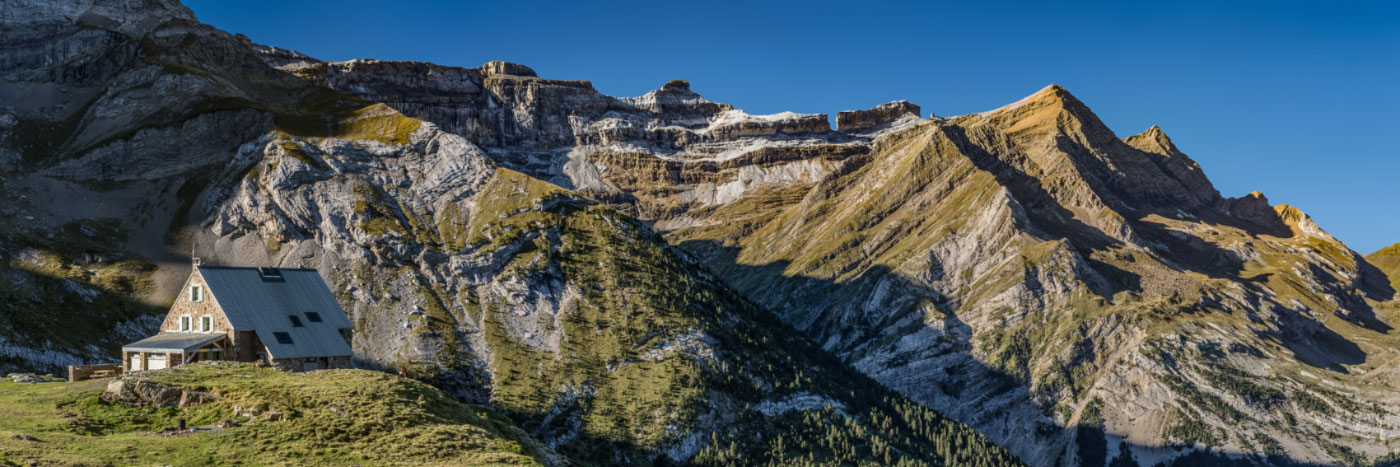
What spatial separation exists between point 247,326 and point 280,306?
5.59 meters

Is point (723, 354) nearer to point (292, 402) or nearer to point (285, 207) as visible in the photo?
point (285, 207)

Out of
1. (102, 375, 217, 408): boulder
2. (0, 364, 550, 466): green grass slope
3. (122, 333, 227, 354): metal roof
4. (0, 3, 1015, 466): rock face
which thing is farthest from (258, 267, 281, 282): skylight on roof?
(0, 3, 1015, 466): rock face

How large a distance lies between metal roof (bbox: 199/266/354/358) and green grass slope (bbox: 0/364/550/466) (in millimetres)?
15952

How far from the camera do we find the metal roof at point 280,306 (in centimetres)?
Result: 9081

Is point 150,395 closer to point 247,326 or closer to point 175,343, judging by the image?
point 175,343

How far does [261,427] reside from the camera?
6169 cm

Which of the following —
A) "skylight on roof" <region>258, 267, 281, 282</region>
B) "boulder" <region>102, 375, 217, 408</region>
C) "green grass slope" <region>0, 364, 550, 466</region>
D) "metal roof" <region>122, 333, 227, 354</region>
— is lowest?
"green grass slope" <region>0, 364, 550, 466</region>

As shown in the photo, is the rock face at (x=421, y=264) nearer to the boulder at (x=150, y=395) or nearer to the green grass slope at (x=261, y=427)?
the green grass slope at (x=261, y=427)

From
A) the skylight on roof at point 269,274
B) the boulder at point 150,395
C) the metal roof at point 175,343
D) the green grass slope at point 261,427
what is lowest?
the green grass slope at point 261,427

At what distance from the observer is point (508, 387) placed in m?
140

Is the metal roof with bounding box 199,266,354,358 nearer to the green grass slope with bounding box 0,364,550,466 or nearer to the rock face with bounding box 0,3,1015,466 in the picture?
the green grass slope with bounding box 0,364,550,466

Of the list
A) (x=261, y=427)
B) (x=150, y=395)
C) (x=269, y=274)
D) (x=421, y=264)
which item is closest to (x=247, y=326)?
(x=269, y=274)

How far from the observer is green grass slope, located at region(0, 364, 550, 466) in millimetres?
54981

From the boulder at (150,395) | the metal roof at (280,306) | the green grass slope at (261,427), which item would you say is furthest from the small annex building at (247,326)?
the boulder at (150,395)
